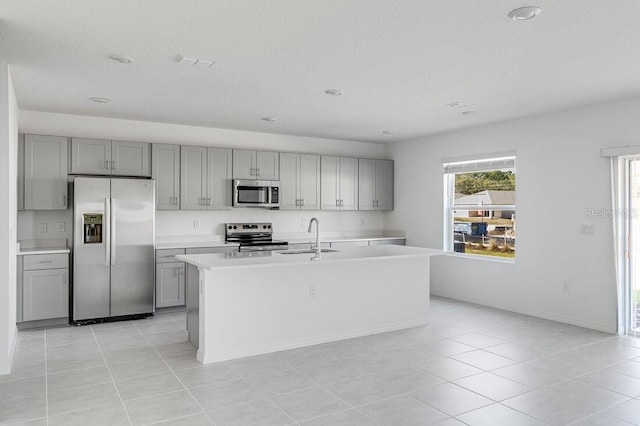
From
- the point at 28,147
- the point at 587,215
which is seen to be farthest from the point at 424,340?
the point at 28,147

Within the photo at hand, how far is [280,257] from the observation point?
4387mm

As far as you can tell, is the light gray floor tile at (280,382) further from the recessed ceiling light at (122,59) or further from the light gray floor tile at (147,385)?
the recessed ceiling light at (122,59)

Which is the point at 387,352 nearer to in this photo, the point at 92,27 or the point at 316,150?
the point at 92,27

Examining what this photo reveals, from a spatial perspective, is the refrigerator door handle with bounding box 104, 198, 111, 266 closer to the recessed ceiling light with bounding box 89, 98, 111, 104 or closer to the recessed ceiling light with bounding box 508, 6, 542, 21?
the recessed ceiling light with bounding box 89, 98, 111, 104

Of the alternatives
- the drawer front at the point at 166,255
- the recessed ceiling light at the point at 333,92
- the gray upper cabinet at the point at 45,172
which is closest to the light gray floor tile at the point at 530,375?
the recessed ceiling light at the point at 333,92

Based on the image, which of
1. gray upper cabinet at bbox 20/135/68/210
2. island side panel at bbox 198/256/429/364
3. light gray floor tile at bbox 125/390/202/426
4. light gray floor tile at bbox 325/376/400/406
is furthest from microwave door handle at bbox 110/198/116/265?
light gray floor tile at bbox 325/376/400/406

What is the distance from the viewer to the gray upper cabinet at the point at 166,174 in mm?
5977

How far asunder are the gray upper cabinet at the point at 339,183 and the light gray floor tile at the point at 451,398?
4.27 m

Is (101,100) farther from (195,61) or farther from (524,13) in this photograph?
(524,13)

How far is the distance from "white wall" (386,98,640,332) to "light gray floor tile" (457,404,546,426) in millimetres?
2715

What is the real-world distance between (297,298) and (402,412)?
1.73m

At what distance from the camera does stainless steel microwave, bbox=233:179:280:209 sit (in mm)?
6488

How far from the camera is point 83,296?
5289 millimetres

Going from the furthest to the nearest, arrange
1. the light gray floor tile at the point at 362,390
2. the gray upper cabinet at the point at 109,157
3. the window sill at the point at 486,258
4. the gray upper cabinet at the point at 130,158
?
the window sill at the point at 486,258 → the gray upper cabinet at the point at 130,158 → the gray upper cabinet at the point at 109,157 → the light gray floor tile at the point at 362,390
